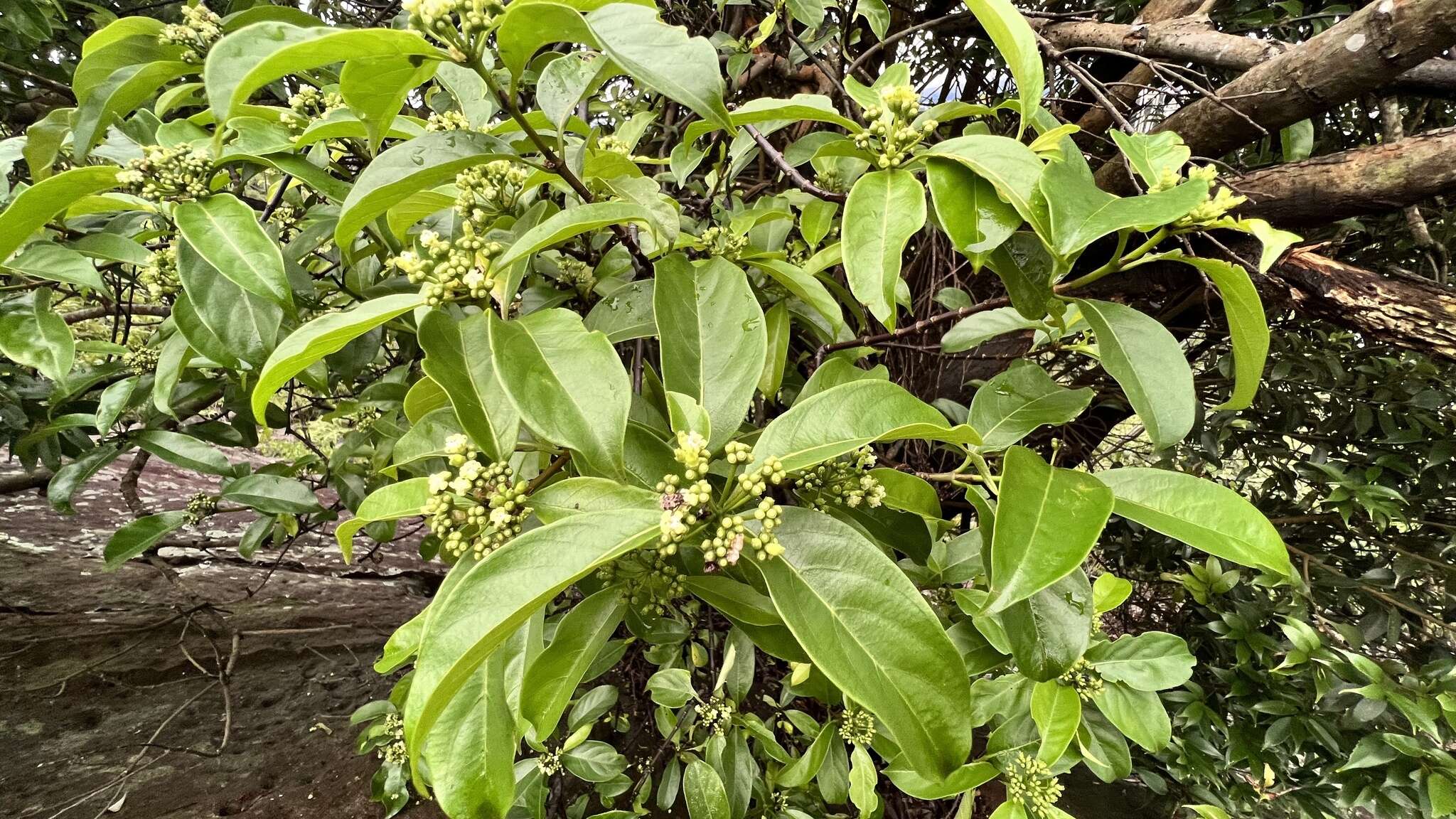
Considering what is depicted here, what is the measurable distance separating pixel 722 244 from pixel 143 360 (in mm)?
1107

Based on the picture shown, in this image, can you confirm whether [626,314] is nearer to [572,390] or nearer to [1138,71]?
[572,390]

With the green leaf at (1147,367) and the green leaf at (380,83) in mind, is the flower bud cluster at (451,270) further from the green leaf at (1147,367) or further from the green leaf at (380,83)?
the green leaf at (1147,367)

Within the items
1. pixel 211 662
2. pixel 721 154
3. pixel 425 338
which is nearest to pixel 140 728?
pixel 211 662

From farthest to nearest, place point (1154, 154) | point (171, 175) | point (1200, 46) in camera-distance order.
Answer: point (1200, 46), point (171, 175), point (1154, 154)

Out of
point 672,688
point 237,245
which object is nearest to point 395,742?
point 672,688

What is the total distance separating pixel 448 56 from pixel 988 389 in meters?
0.66

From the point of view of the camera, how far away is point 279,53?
46 cm

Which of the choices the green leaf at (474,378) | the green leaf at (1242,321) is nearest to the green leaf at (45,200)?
the green leaf at (474,378)

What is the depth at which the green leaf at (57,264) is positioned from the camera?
81 centimetres

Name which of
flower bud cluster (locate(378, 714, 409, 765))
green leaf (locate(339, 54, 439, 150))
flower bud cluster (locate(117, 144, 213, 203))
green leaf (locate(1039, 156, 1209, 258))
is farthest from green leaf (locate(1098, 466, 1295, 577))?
flower bud cluster (locate(378, 714, 409, 765))

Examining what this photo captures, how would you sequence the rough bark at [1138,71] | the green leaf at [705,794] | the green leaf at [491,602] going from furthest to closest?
1. the rough bark at [1138,71]
2. the green leaf at [705,794]
3. the green leaf at [491,602]

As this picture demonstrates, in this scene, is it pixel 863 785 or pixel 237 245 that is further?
pixel 863 785

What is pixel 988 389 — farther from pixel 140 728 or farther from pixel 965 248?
pixel 140 728

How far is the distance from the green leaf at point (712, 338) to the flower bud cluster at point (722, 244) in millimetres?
112
